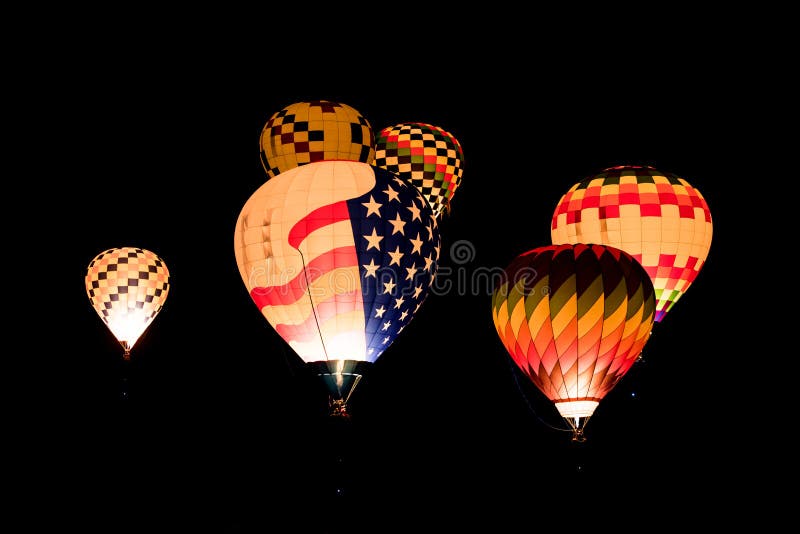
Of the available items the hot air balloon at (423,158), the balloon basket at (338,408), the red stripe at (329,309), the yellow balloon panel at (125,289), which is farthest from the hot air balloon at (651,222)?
the yellow balloon panel at (125,289)

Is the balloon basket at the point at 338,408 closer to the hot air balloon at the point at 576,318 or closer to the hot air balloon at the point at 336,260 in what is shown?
the hot air balloon at the point at 336,260

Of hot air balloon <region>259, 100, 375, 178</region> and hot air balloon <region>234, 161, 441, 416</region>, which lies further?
hot air balloon <region>259, 100, 375, 178</region>

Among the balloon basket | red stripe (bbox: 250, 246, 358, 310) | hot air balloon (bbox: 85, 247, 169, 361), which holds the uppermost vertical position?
red stripe (bbox: 250, 246, 358, 310)

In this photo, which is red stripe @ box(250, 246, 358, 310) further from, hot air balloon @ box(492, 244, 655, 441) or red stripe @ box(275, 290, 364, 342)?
hot air balloon @ box(492, 244, 655, 441)

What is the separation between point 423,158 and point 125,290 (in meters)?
4.26

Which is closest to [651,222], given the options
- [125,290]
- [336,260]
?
[336,260]

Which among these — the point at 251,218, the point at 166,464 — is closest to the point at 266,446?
the point at 166,464

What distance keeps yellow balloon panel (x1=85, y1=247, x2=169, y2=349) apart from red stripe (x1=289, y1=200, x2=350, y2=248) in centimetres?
512

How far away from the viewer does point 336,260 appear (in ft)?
26.9

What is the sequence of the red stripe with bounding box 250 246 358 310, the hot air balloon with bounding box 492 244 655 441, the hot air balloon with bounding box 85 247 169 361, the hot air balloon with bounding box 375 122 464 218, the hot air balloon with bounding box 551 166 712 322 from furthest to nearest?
1. the hot air balloon with bounding box 85 247 169 361
2. the hot air balloon with bounding box 375 122 464 218
3. the hot air balloon with bounding box 551 166 712 322
4. the hot air balloon with bounding box 492 244 655 441
5. the red stripe with bounding box 250 246 358 310

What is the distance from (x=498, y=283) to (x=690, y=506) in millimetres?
6836

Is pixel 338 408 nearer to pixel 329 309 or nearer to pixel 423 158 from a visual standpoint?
pixel 329 309

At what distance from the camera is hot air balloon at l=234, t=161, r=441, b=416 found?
8227 millimetres

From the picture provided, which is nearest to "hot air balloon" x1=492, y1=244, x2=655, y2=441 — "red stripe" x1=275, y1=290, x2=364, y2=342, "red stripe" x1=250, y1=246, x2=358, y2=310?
"red stripe" x1=275, y1=290, x2=364, y2=342
